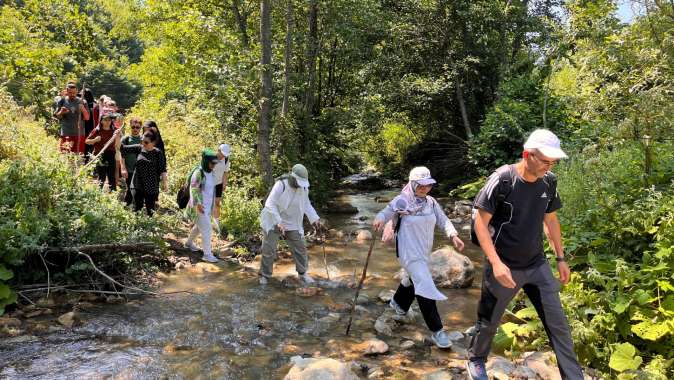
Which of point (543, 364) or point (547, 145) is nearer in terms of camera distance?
point (547, 145)

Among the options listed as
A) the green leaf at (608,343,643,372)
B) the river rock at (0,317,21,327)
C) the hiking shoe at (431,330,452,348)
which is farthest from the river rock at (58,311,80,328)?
the green leaf at (608,343,643,372)

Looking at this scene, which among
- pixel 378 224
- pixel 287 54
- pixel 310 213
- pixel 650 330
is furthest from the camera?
pixel 287 54

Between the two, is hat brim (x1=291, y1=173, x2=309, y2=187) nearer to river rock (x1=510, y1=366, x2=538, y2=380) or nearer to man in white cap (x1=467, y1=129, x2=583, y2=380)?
man in white cap (x1=467, y1=129, x2=583, y2=380)

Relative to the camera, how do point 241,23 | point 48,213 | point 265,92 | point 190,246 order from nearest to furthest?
1. point 48,213
2. point 190,246
3. point 265,92
4. point 241,23

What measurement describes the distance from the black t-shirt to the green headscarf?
203 inches

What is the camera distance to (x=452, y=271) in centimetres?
804

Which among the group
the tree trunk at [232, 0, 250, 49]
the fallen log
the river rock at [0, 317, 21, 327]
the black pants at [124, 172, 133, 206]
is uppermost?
the tree trunk at [232, 0, 250, 49]

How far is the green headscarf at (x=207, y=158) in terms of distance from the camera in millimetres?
7914

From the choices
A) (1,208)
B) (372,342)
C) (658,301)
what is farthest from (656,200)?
(1,208)

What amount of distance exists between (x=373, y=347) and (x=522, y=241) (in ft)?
7.55

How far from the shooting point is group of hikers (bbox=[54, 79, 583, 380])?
3857 millimetres

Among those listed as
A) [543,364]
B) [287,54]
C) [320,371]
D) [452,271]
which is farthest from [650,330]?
[287,54]

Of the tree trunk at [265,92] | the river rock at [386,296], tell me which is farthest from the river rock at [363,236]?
the river rock at [386,296]

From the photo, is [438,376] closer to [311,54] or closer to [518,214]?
[518,214]
